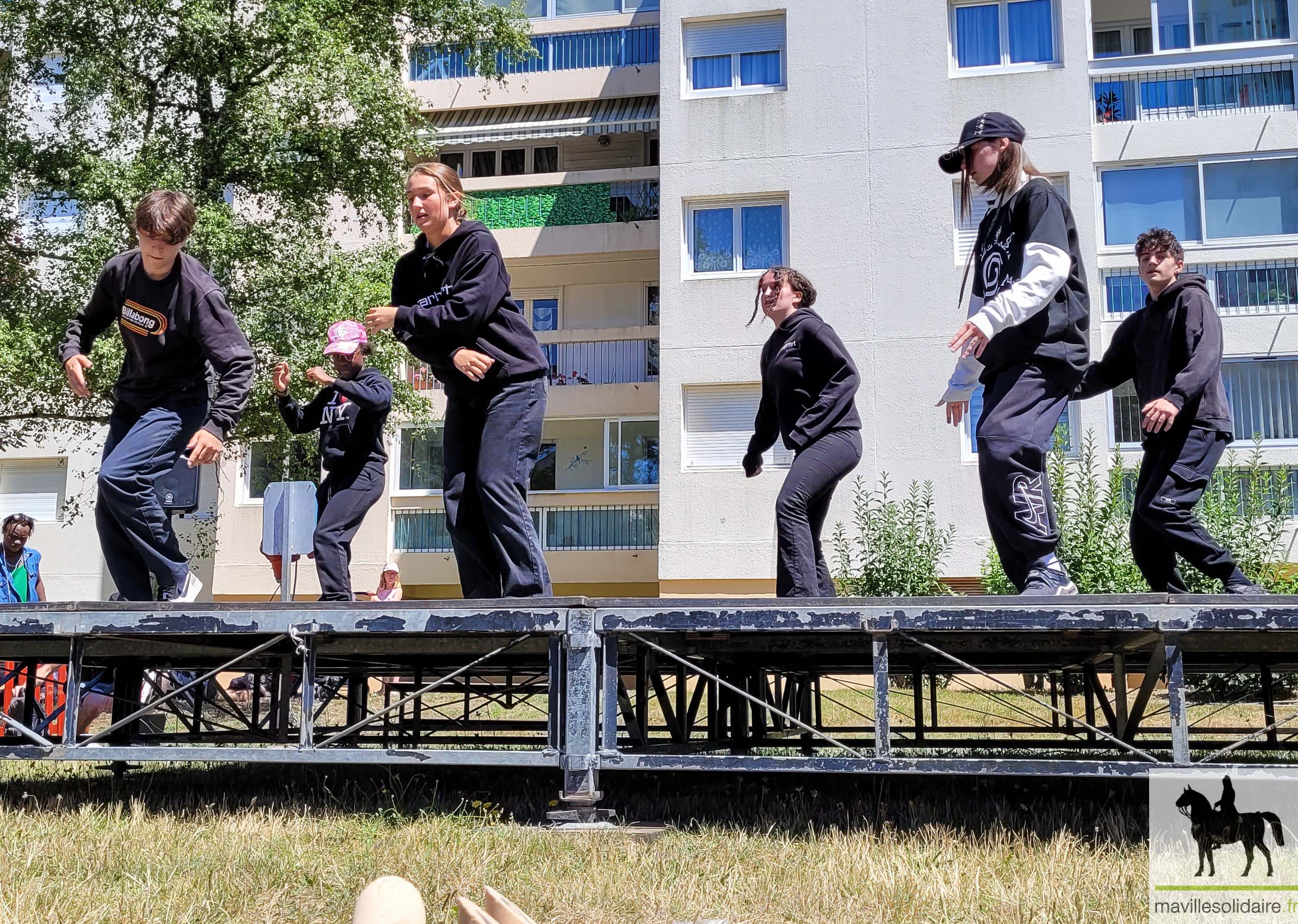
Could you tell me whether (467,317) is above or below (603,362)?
below

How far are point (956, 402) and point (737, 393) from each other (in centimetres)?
1768

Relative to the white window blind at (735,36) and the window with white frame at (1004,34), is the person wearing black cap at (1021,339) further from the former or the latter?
the white window blind at (735,36)

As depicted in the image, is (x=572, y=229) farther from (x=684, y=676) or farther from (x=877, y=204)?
(x=684, y=676)

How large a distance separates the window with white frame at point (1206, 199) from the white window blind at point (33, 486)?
2396 cm

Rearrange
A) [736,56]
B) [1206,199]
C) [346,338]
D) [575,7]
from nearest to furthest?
1. [346,338]
2. [1206,199]
3. [736,56]
4. [575,7]

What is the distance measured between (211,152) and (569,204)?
940 cm

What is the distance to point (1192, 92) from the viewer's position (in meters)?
22.7

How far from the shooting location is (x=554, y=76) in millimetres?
26969

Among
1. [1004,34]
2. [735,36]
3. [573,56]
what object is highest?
[573,56]

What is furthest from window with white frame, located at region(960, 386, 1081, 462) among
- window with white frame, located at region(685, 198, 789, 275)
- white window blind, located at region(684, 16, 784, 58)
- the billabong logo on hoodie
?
the billabong logo on hoodie

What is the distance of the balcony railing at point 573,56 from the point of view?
26672mm

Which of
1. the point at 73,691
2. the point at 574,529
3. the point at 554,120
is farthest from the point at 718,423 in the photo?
the point at 73,691

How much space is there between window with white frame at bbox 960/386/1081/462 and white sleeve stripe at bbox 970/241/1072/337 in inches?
620

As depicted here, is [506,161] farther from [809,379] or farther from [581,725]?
[581,725]
